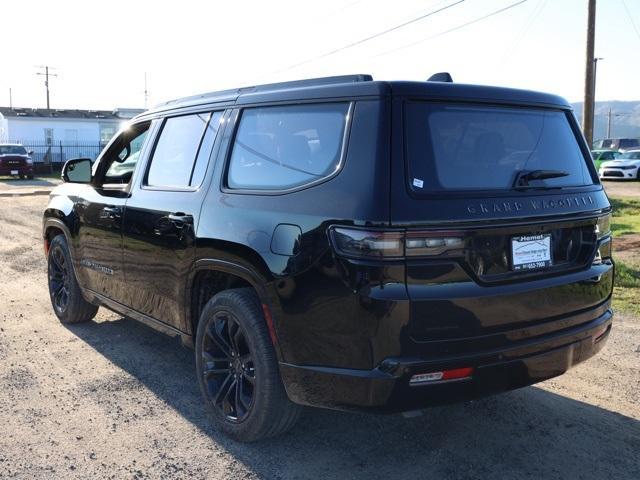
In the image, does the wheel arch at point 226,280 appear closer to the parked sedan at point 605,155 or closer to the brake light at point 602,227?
the brake light at point 602,227

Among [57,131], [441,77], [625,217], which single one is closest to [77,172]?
[441,77]

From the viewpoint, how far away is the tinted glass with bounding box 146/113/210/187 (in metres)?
4.14

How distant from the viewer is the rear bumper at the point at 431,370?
110 inches

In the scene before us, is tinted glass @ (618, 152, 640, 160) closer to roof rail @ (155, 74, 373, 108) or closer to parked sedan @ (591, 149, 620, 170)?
parked sedan @ (591, 149, 620, 170)

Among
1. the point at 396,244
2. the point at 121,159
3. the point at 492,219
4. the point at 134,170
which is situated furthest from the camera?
the point at 121,159

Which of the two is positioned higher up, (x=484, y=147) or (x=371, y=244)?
(x=484, y=147)

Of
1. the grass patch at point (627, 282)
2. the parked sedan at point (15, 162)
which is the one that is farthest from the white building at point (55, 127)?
the grass patch at point (627, 282)

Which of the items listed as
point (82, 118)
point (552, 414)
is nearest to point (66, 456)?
point (552, 414)

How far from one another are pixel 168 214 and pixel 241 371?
3.79 feet

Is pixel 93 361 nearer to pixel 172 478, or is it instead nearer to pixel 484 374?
pixel 172 478

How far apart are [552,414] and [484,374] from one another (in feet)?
4.44

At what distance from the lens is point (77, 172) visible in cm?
532

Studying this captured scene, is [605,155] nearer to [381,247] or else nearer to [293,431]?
[293,431]

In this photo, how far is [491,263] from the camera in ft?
9.61
